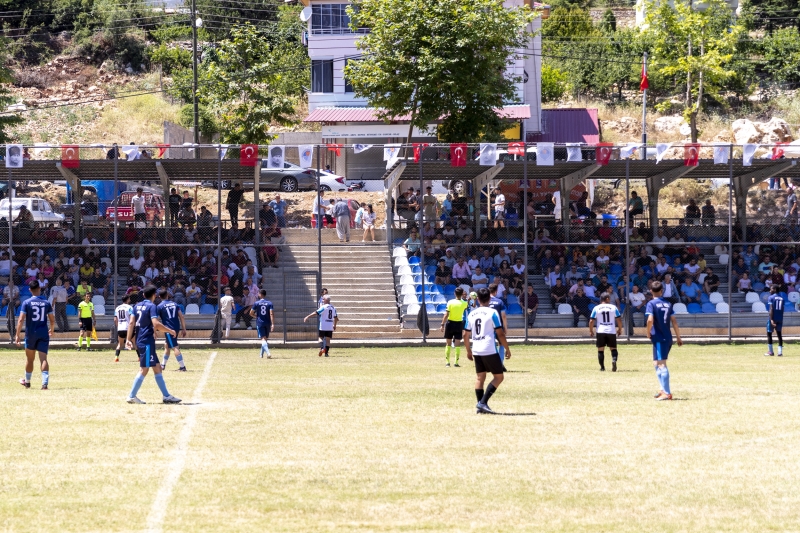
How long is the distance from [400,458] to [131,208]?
96.8ft

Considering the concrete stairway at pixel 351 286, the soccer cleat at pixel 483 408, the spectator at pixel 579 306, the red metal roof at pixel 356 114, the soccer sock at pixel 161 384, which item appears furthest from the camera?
the red metal roof at pixel 356 114

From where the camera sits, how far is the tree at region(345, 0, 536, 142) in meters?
39.0

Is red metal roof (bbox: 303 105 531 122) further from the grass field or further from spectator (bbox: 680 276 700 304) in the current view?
the grass field

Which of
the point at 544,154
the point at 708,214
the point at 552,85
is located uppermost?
the point at 552,85

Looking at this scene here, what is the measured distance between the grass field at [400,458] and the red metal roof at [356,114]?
118 ft

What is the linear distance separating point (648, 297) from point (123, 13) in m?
69.1

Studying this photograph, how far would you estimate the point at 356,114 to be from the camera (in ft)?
183

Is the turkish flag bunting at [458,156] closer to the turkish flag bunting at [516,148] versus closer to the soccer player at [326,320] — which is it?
the turkish flag bunting at [516,148]

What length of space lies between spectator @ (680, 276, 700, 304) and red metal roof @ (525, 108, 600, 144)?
2428 cm

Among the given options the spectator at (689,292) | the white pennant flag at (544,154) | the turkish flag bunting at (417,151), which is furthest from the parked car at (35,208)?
the spectator at (689,292)

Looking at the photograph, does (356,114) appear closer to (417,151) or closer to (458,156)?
(417,151)

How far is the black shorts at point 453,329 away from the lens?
77.6ft

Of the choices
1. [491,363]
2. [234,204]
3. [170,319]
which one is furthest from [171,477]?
[234,204]

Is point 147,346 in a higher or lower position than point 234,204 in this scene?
lower
